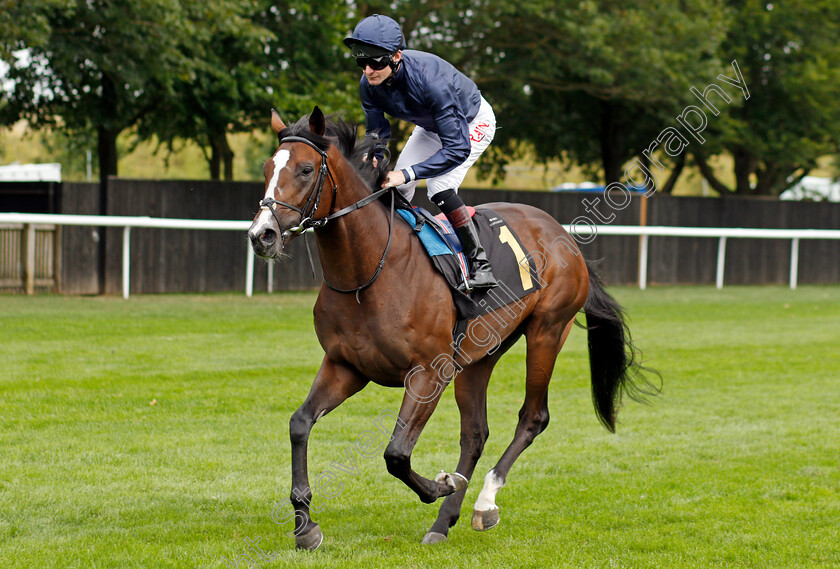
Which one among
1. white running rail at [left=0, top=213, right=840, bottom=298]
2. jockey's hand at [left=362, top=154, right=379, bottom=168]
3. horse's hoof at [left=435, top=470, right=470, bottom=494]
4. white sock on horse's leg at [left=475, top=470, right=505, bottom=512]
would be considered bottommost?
white sock on horse's leg at [left=475, top=470, right=505, bottom=512]

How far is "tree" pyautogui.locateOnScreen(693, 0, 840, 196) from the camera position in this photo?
2053 centimetres

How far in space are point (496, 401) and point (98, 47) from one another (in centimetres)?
990

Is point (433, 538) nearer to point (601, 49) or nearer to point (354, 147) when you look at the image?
point (354, 147)

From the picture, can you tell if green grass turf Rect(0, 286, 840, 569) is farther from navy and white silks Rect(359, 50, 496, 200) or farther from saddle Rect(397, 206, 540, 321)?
navy and white silks Rect(359, 50, 496, 200)

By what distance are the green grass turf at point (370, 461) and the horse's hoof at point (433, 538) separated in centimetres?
5

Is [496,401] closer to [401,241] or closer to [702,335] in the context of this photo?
[401,241]

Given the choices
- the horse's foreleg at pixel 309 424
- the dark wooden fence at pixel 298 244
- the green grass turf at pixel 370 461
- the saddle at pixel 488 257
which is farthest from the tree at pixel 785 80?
the horse's foreleg at pixel 309 424

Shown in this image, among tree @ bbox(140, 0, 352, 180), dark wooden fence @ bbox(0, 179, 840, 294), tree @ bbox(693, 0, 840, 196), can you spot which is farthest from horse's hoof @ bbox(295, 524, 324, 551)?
tree @ bbox(693, 0, 840, 196)

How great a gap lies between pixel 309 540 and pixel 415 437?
25.3 inches

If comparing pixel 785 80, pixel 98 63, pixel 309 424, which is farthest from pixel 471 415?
pixel 785 80

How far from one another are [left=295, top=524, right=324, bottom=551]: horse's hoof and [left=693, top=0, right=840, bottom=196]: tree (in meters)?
18.5

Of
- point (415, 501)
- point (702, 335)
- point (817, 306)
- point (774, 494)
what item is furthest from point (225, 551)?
point (817, 306)

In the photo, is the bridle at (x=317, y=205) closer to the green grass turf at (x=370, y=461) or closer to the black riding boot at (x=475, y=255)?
the black riding boot at (x=475, y=255)

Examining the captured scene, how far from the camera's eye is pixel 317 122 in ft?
12.6
